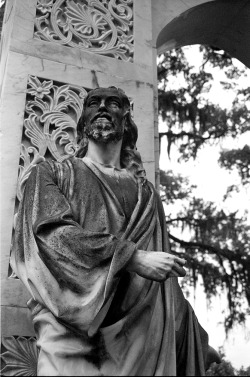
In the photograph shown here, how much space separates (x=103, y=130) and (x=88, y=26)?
7.16 feet

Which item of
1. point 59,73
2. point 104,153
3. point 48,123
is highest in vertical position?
point 59,73

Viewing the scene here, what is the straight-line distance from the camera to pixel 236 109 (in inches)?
510

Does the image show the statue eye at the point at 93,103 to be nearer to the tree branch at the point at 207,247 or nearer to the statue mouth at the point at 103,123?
the statue mouth at the point at 103,123

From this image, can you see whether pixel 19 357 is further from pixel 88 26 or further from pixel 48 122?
pixel 88 26

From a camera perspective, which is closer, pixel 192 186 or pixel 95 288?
pixel 95 288

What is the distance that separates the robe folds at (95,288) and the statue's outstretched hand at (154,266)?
59 mm

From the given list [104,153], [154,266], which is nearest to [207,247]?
[104,153]

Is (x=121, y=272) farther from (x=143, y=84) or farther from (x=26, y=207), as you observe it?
(x=143, y=84)

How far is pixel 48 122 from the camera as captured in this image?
522 centimetres

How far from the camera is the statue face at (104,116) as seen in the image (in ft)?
13.6

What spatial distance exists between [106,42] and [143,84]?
1.92ft

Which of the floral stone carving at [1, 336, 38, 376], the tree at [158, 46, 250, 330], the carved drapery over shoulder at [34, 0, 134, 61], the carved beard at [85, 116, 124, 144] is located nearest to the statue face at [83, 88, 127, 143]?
the carved beard at [85, 116, 124, 144]

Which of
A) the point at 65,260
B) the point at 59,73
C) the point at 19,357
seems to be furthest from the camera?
the point at 59,73

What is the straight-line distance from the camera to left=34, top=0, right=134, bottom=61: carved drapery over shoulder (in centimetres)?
581
